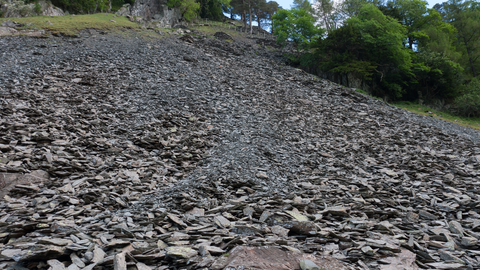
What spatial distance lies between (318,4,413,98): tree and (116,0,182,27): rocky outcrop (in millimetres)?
25950

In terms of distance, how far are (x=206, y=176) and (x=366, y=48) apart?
97.3ft

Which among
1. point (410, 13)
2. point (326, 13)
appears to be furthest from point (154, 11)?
point (410, 13)

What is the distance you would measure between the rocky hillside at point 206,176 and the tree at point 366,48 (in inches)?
476

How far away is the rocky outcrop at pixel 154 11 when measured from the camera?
40.6 metres

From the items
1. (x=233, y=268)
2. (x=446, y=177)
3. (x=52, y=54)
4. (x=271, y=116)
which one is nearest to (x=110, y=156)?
(x=233, y=268)

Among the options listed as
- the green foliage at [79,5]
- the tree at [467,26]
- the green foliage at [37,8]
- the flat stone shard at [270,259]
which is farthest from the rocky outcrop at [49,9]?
the tree at [467,26]

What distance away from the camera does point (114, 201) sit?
21.2ft

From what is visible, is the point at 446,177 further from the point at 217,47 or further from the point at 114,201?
the point at 217,47

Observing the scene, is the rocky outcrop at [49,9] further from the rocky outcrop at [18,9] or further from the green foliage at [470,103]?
the green foliage at [470,103]

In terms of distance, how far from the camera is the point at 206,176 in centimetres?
803

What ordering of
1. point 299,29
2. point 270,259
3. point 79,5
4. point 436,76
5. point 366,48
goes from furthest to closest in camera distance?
1. point 79,5
2. point 299,29
3. point 436,76
4. point 366,48
5. point 270,259

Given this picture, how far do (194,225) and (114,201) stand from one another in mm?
2585

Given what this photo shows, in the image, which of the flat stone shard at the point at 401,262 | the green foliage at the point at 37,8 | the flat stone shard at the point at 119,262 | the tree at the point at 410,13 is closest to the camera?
the flat stone shard at the point at 119,262

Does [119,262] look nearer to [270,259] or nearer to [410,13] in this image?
[270,259]
